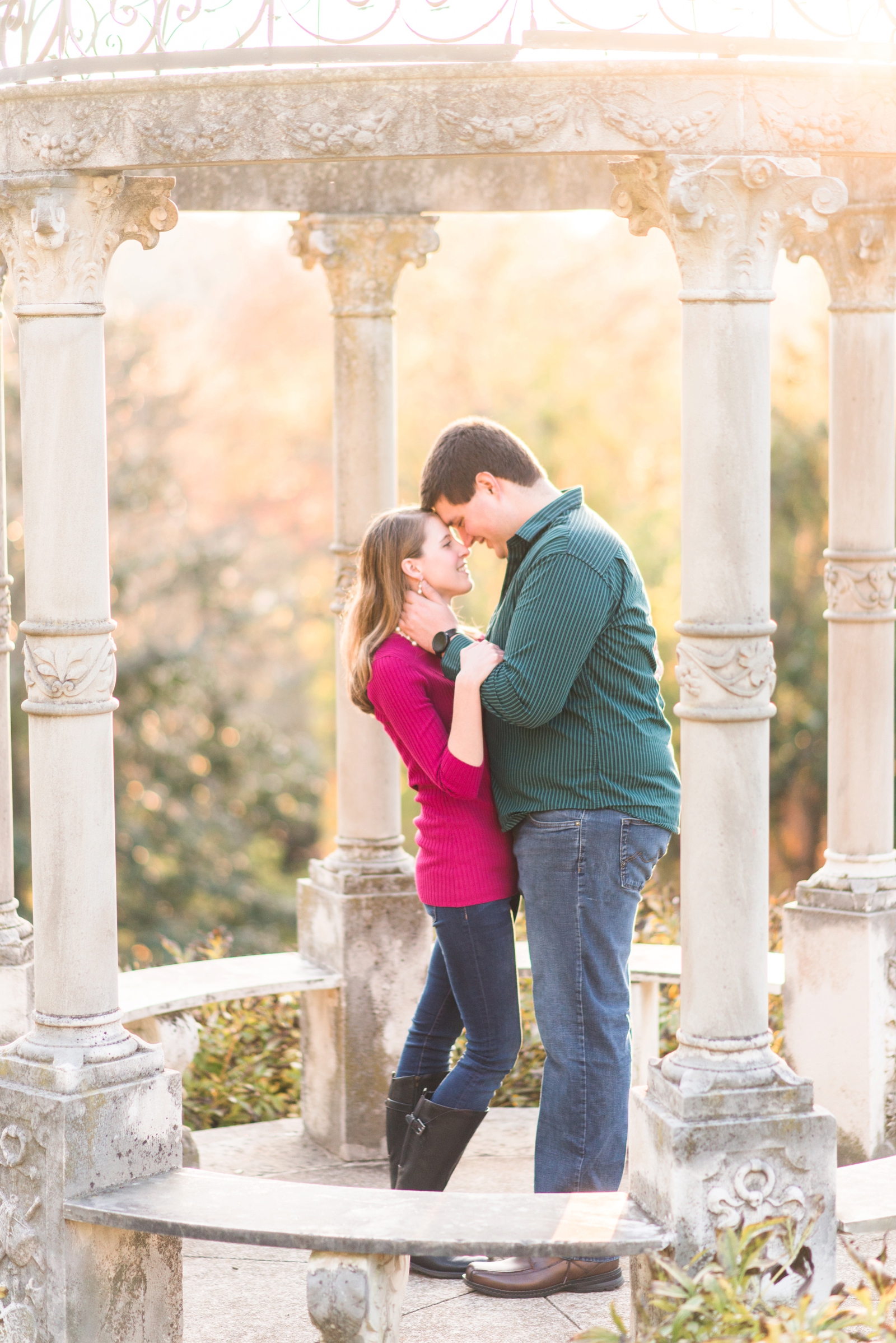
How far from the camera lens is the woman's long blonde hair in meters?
4.21

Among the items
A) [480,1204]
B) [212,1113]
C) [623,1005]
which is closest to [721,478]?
[623,1005]

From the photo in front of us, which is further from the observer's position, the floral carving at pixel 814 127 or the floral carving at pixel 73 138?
the floral carving at pixel 73 138

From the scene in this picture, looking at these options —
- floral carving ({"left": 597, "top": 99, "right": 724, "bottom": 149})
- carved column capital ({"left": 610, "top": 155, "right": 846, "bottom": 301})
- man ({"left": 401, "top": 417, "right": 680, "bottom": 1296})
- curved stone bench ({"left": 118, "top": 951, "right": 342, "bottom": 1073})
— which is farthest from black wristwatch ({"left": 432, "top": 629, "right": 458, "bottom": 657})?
curved stone bench ({"left": 118, "top": 951, "right": 342, "bottom": 1073})

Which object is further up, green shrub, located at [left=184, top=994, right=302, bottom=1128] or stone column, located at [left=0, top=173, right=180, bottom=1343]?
stone column, located at [left=0, top=173, right=180, bottom=1343]

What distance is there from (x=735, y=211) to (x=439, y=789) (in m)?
1.61

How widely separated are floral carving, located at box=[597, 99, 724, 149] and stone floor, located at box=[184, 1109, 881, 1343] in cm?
307

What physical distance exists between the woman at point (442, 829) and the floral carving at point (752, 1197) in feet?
2.36

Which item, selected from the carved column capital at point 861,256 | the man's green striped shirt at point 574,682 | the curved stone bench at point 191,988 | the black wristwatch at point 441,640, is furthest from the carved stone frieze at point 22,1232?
the carved column capital at point 861,256

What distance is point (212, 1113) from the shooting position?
271 inches

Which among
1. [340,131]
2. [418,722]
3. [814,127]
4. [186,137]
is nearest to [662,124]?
[814,127]

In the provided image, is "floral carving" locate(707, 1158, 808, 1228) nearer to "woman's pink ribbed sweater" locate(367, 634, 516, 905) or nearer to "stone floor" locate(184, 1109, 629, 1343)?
"stone floor" locate(184, 1109, 629, 1343)

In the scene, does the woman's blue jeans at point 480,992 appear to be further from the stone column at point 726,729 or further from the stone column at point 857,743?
the stone column at point 857,743

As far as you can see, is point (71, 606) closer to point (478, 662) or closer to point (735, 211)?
point (478, 662)

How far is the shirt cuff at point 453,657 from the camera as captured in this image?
13.4 ft
